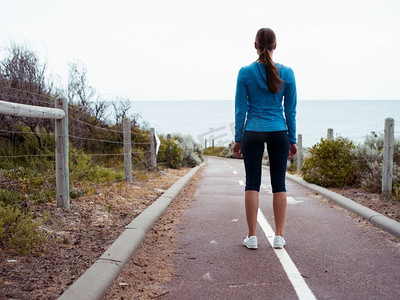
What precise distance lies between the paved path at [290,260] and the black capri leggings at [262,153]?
0.80 metres

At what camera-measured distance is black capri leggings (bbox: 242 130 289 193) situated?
4605 millimetres

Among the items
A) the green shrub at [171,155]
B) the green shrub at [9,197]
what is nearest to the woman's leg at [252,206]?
the green shrub at [9,197]

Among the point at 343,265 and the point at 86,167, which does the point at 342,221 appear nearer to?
the point at 343,265

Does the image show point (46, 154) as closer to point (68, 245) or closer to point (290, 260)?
point (68, 245)

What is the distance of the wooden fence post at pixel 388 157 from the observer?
307 inches

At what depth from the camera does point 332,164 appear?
34.5ft

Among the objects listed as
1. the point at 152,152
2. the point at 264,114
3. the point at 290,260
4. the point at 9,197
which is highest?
the point at 264,114

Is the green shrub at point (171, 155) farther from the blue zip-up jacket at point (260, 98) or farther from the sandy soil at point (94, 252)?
the blue zip-up jacket at point (260, 98)

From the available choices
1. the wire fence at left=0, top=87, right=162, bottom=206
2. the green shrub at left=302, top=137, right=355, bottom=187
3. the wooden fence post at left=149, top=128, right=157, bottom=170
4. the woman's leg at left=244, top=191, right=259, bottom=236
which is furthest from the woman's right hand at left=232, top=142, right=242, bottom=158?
the wooden fence post at left=149, top=128, right=157, bottom=170

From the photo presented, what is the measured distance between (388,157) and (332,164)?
9.01 ft

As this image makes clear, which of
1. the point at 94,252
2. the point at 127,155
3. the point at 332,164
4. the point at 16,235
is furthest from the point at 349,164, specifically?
the point at 16,235

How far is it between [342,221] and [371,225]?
49 cm

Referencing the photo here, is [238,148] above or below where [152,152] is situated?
above

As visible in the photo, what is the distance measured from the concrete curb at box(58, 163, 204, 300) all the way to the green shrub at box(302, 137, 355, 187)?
226 inches
